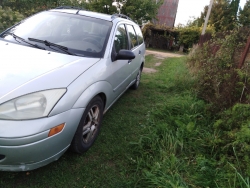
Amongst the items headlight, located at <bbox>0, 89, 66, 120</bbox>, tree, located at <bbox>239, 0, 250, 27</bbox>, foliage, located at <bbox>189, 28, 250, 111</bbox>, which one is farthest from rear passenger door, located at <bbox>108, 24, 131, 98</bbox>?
tree, located at <bbox>239, 0, 250, 27</bbox>

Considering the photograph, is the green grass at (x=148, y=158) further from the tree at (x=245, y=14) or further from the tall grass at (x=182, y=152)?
the tree at (x=245, y=14)

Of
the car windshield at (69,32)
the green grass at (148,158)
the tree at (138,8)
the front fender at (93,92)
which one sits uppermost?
the tree at (138,8)

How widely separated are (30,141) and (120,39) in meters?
2.16

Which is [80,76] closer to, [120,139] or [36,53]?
[36,53]

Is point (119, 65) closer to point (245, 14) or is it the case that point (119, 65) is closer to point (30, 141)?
point (30, 141)

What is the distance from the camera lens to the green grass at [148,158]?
6.39 ft

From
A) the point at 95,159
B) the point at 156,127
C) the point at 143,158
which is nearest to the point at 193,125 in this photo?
the point at 156,127

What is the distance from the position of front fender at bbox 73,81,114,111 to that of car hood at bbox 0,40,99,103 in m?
0.19

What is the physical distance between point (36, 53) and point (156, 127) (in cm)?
185

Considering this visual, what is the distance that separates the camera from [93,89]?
2.20 meters

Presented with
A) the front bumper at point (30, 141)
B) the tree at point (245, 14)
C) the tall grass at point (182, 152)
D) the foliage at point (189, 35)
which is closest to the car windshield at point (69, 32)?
the front bumper at point (30, 141)

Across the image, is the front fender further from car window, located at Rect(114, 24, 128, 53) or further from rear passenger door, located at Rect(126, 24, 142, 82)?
rear passenger door, located at Rect(126, 24, 142, 82)

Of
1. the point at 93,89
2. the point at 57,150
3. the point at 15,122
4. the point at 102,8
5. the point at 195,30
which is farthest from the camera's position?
the point at 195,30

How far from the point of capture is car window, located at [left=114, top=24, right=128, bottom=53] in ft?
9.94
